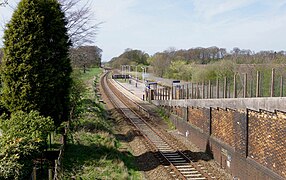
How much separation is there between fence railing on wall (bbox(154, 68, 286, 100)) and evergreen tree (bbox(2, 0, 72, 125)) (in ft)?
25.0

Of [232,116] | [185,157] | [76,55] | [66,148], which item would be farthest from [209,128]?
[76,55]

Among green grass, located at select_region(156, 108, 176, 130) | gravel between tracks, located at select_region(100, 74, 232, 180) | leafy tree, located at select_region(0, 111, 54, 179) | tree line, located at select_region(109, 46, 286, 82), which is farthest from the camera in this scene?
tree line, located at select_region(109, 46, 286, 82)

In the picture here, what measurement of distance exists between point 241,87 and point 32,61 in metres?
10.2

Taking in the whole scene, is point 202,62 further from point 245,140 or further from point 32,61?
point 32,61

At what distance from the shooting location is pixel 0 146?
1011cm

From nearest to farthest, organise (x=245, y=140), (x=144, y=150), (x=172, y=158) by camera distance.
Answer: (x=245, y=140), (x=172, y=158), (x=144, y=150)

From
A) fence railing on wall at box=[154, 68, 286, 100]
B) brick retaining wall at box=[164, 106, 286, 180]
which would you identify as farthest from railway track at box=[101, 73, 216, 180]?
fence railing on wall at box=[154, 68, 286, 100]

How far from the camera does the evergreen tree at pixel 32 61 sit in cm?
1219

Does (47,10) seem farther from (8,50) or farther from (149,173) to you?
(149,173)

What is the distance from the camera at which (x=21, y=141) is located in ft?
32.6

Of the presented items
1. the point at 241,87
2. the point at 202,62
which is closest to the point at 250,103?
the point at 241,87

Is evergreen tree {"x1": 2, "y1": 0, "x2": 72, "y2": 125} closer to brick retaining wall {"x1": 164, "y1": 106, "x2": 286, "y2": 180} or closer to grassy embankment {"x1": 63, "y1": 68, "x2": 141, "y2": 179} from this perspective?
grassy embankment {"x1": 63, "y1": 68, "x2": 141, "y2": 179}

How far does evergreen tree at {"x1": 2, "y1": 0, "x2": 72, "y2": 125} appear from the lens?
12.2 m

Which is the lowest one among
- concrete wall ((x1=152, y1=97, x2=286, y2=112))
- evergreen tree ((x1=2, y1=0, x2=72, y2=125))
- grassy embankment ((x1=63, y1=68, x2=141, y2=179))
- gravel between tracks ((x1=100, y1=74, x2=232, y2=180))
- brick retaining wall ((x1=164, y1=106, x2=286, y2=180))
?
gravel between tracks ((x1=100, y1=74, x2=232, y2=180))
